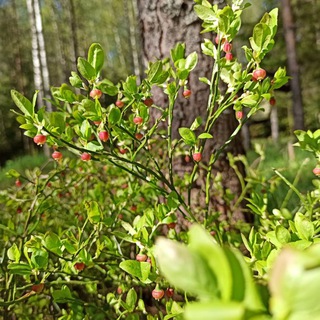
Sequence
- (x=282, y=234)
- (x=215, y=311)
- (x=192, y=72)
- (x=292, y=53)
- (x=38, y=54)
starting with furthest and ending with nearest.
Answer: (x=38, y=54) < (x=292, y=53) < (x=192, y=72) < (x=282, y=234) < (x=215, y=311)

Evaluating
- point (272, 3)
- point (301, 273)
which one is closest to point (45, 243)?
point (301, 273)

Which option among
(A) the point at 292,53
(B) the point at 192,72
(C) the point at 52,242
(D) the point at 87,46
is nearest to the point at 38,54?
(A) the point at 292,53

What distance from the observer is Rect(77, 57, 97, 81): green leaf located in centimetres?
67

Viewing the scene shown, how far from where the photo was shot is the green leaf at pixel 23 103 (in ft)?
2.20

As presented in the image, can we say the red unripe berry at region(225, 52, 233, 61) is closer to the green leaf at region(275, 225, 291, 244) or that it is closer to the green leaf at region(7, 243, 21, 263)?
the green leaf at region(275, 225, 291, 244)

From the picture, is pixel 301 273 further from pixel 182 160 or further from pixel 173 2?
pixel 173 2

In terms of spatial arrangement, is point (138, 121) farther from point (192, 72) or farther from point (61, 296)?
point (192, 72)

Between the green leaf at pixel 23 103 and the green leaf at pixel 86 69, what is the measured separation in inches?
3.9

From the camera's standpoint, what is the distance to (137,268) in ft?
2.03

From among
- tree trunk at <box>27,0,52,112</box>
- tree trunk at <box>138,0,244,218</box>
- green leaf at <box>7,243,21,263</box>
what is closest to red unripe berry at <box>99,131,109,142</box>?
green leaf at <box>7,243,21,263</box>

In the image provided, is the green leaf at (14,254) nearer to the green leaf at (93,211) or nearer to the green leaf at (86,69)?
the green leaf at (93,211)

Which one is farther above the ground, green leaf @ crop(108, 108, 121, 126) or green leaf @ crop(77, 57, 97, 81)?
green leaf @ crop(77, 57, 97, 81)

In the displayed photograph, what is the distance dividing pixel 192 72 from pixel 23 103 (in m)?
0.99

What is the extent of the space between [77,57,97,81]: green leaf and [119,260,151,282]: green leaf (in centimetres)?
30
